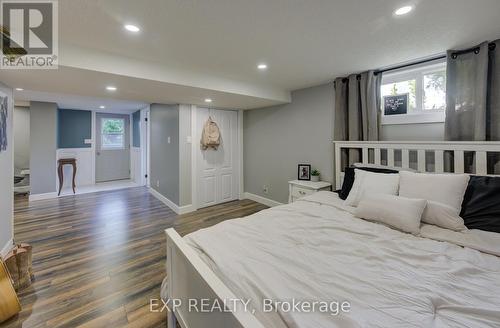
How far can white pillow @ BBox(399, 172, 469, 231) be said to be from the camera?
1.64 metres

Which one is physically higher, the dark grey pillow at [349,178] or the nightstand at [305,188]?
the dark grey pillow at [349,178]

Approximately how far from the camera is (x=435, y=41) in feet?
6.50

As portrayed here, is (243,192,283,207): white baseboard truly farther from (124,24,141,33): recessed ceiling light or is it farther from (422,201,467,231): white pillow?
(124,24,141,33): recessed ceiling light

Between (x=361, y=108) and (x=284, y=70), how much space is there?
1089mm

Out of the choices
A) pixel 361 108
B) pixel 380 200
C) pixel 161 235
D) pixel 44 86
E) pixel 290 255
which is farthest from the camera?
pixel 161 235

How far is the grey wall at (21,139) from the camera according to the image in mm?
5450

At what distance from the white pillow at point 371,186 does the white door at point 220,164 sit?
112 inches

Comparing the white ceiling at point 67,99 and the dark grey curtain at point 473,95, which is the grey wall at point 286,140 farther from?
the white ceiling at point 67,99

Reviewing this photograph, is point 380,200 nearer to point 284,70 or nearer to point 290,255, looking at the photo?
point 290,255

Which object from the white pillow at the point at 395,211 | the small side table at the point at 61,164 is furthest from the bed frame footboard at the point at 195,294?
the small side table at the point at 61,164

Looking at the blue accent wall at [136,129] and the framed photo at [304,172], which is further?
the blue accent wall at [136,129]

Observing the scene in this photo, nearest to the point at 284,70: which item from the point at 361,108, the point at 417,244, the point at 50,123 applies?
the point at 361,108

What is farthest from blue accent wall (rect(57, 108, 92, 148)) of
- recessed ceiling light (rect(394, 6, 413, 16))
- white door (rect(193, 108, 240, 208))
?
recessed ceiling light (rect(394, 6, 413, 16))

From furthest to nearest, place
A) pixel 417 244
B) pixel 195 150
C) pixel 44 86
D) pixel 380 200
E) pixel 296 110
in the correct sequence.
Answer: pixel 195 150, pixel 296 110, pixel 44 86, pixel 380 200, pixel 417 244
